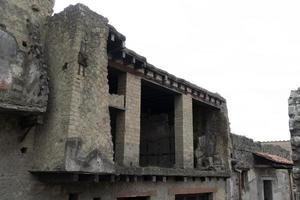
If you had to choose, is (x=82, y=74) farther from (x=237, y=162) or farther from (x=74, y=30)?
(x=237, y=162)

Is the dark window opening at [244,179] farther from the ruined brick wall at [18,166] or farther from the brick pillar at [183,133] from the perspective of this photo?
the ruined brick wall at [18,166]

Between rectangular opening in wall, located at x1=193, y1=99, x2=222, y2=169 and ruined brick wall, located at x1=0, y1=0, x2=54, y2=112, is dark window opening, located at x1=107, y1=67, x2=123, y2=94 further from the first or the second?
rectangular opening in wall, located at x1=193, y1=99, x2=222, y2=169

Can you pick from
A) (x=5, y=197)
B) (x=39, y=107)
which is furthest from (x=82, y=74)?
(x=5, y=197)

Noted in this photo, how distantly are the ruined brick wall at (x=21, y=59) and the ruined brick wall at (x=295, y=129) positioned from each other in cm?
410

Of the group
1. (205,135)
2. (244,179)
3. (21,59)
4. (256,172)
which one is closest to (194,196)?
(205,135)

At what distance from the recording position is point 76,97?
6191 millimetres

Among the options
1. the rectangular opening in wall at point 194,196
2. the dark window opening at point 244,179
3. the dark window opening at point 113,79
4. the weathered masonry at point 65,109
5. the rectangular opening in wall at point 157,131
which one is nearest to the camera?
the weathered masonry at point 65,109

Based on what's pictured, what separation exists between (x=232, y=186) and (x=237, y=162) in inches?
34.7

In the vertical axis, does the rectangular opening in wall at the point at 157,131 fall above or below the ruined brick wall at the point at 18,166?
above

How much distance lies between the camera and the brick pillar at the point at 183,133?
986cm

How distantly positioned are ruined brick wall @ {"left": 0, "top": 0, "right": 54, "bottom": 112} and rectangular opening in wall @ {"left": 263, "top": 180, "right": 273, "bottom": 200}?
1196 cm

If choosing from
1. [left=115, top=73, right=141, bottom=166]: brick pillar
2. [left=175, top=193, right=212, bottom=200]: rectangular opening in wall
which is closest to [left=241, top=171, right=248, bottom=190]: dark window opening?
[left=175, top=193, right=212, bottom=200]: rectangular opening in wall

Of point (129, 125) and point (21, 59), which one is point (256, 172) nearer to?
point (129, 125)

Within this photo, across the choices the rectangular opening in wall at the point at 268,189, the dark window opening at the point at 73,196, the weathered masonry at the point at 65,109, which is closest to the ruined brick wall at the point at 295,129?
the weathered masonry at the point at 65,109
